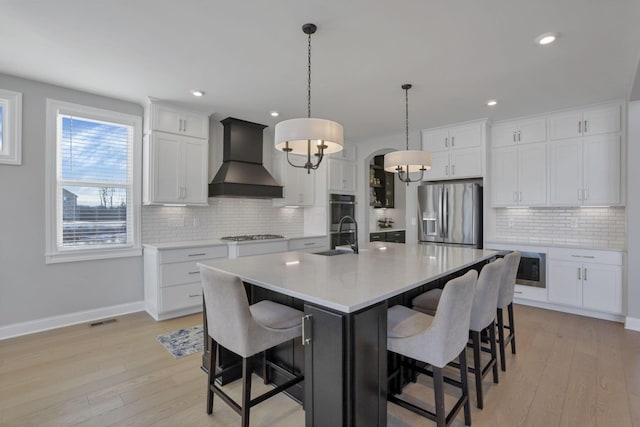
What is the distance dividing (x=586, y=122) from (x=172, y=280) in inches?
215

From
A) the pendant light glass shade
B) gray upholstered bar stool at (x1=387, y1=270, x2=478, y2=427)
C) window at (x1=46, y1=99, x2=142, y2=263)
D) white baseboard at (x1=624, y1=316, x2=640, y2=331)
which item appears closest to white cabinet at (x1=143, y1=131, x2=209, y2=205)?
window at (x1=46, y1=99, x2=142, y2=263)

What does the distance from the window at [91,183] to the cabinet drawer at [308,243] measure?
212 centimetres

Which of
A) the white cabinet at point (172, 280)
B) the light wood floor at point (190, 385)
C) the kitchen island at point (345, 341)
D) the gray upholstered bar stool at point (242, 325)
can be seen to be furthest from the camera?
the white cabinet at point (172, 280)

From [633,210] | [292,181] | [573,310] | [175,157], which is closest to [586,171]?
[633,210]

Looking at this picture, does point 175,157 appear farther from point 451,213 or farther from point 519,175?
point 519,175

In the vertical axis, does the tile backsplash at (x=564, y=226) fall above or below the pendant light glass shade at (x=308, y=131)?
below

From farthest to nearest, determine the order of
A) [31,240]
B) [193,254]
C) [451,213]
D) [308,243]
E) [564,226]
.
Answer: [308,243]
[451,213]
[564,226]
[193,254]
[31,240]

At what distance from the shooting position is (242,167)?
454 cm

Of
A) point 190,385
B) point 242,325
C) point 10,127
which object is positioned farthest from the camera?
point 10,127

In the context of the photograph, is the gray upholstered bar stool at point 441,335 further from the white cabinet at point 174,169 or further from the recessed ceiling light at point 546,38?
the white cabinet at point 174,169

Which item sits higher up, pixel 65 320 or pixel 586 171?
pixel 586 171

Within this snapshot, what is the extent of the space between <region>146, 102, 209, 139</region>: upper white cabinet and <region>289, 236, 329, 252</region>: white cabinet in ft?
6.64

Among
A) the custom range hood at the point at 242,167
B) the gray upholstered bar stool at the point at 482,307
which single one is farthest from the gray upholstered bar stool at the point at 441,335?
the custom range hood at the point at 242,167

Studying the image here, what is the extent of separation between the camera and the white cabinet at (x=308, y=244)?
493 cm
